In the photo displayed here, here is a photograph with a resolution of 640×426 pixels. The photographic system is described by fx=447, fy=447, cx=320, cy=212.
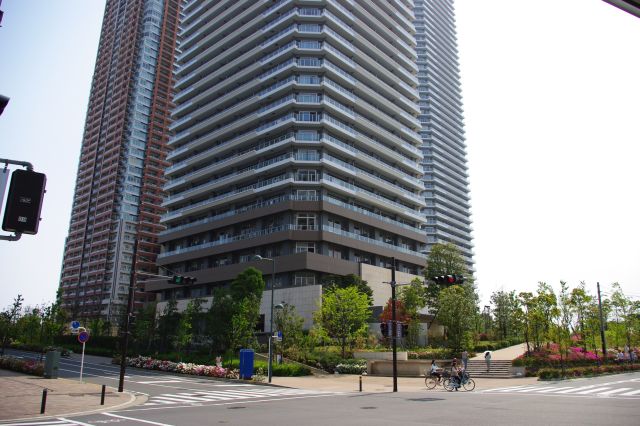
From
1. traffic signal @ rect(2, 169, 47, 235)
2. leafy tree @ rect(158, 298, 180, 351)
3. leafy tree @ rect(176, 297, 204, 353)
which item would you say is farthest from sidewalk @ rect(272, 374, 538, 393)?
traffic signal @ rect(2, 169, 47, 235)

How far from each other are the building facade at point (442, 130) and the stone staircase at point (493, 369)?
325 feet

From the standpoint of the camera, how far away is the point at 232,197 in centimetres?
7512

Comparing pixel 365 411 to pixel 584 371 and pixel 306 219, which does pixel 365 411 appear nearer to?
pixel 584 371

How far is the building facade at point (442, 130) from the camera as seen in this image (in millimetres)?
143250

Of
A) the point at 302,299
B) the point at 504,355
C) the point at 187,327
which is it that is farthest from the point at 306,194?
the point at 504,355

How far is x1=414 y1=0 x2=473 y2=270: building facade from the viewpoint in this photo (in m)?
143

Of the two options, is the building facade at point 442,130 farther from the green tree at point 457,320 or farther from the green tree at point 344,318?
the green tree at point 344,318

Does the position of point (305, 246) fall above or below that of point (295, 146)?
below

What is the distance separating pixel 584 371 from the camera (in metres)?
35.2

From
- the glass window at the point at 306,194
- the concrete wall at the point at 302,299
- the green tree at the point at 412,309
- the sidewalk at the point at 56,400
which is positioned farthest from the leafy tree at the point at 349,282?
the sidewalk at the point at 56,400

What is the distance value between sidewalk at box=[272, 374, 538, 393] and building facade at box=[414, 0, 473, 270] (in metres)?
107

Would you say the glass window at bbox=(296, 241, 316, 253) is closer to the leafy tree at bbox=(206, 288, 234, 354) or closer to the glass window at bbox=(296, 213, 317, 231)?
the glass window at bbox=(296, 213, 317, 231)

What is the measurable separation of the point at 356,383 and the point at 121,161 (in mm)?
113114

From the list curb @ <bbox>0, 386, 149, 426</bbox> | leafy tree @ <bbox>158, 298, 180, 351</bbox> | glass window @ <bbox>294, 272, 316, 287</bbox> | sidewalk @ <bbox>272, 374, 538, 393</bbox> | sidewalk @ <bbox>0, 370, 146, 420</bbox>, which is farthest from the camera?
glass window @ <bbox>294, 272, 316, 287</bbox>
